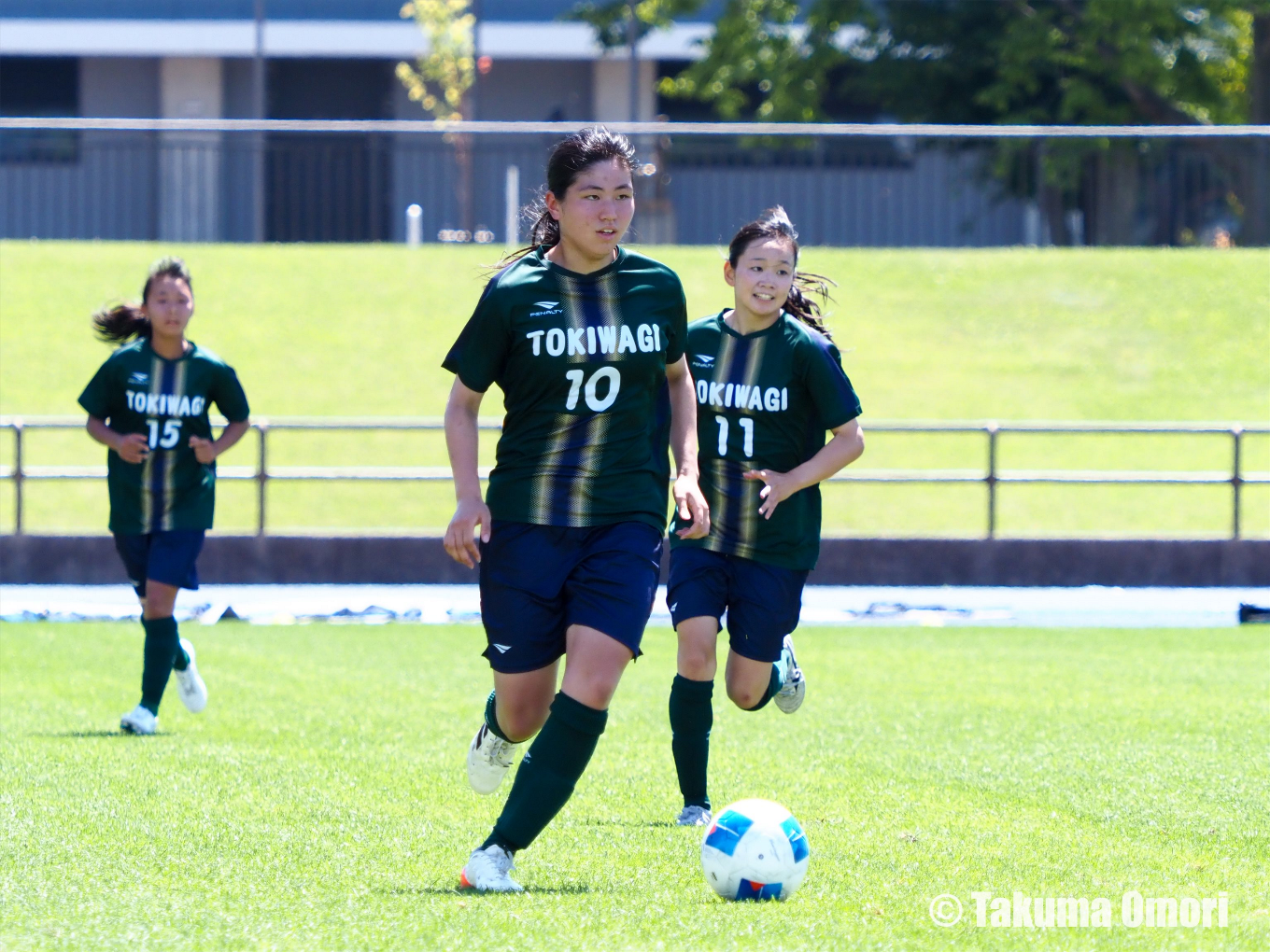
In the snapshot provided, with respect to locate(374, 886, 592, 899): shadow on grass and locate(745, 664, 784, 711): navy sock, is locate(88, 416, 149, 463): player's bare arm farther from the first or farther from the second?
locate(374, 886, 592, 899): shadow on grass

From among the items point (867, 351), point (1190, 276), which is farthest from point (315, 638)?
point (1190, 276)

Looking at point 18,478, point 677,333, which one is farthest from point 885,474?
point 677,333

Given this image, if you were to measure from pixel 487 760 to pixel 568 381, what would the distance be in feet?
4.19

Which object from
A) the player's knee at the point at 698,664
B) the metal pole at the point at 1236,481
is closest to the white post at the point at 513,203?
the metal pole at the point at 1236,481

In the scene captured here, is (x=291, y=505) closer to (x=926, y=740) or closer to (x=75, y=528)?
(x=75, y=528)

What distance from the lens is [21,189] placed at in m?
31.0

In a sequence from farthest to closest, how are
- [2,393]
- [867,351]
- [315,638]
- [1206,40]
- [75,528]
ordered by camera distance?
1. [1206,40]
2. [867,351]
3. [2,393]
4. [75,528]
5. [315,638]

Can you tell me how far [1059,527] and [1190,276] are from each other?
23.3 ft

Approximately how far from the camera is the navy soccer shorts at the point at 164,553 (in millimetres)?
8094

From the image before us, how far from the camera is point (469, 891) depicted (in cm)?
466

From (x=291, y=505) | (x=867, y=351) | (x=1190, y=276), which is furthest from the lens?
(x=1190, y=276)

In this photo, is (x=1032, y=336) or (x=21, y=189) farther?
(x=21, y=189)

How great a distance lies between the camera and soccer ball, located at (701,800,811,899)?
4.64 metres

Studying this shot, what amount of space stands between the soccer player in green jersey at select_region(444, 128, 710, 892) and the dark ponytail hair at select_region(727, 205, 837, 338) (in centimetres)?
118
